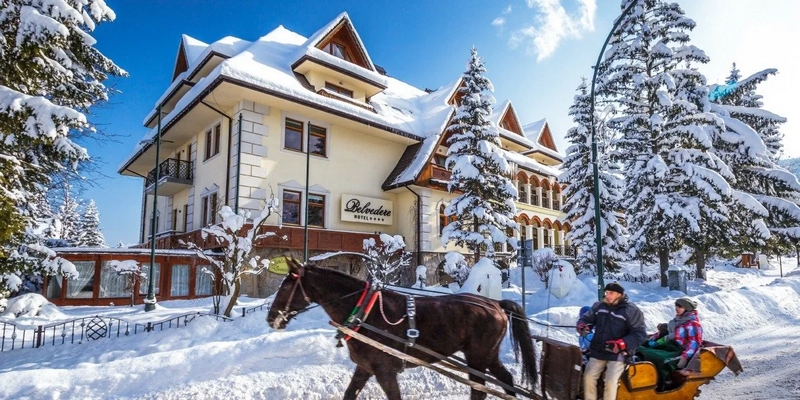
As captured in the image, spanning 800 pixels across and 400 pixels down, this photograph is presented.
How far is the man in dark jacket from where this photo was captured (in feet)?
15.9

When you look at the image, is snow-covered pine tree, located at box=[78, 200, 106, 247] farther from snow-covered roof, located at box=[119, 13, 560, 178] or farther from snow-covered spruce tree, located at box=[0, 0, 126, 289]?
snow-covered spruce tree, located at box=[0, 0, 126, 289]

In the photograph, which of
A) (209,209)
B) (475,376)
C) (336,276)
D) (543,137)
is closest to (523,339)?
(475,376)

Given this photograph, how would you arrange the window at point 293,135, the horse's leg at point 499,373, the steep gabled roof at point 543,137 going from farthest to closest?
the steep gabled roof at point 543,137, the window at point 293,135, the horse's leg at point 499,373

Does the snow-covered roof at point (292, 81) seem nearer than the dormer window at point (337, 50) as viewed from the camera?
Yes

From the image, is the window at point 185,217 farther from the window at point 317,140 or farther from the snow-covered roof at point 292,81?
the window at point 317,140

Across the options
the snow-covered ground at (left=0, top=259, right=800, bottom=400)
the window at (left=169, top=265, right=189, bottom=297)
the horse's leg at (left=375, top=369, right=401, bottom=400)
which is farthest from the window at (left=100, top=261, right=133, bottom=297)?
the horse's leg at (left=375, top=369, right=401, bottom=400)

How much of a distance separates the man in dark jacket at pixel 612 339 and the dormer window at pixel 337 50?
20824mm

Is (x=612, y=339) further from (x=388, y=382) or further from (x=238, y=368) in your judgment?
(x=238, y=368)

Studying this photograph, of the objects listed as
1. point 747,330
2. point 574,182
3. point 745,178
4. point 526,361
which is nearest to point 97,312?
point 526,361

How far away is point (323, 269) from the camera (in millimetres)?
5336

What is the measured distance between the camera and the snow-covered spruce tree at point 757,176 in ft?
65.2

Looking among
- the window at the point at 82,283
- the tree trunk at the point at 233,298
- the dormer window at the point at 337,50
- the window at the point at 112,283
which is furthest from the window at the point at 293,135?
the tree trunk at the point at 233,298

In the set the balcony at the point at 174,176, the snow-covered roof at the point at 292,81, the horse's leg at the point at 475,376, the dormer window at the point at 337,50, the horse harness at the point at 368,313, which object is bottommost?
the horse's leg at the point at 475,376

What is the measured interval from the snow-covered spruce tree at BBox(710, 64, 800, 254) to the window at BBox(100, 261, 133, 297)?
24.6 meters
